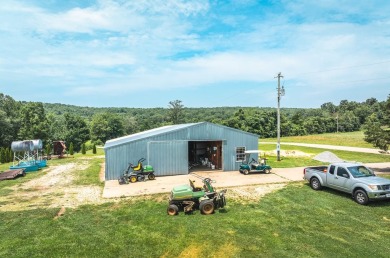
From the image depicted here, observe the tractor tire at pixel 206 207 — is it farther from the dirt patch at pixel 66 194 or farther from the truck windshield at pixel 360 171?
the truck windshield at pixel 360 171

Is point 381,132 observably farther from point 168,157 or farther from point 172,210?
point 172,210

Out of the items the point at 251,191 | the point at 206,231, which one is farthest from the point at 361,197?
the point at 206,231

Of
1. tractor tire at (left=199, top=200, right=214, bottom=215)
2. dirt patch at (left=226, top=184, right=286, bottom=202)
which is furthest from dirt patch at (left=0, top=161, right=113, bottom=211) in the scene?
dirt patch at (left=226, top=184, right=286, bottom=202)

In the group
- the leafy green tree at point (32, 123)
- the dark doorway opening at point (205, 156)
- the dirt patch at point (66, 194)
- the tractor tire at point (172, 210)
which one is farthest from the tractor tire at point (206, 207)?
the leafy green tree at point (32, 123)

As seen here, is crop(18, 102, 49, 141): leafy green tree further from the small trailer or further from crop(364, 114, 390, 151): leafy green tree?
crop(364, 114, 390, 151): leafy green tree

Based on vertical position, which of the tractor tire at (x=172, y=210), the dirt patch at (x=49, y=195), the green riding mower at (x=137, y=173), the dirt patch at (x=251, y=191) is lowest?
the dirt patch at (x=49, y=195)

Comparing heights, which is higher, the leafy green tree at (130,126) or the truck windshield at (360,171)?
the leafy green tree at (130,126)

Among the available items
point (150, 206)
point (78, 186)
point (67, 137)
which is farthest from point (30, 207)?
point (67, 137)
